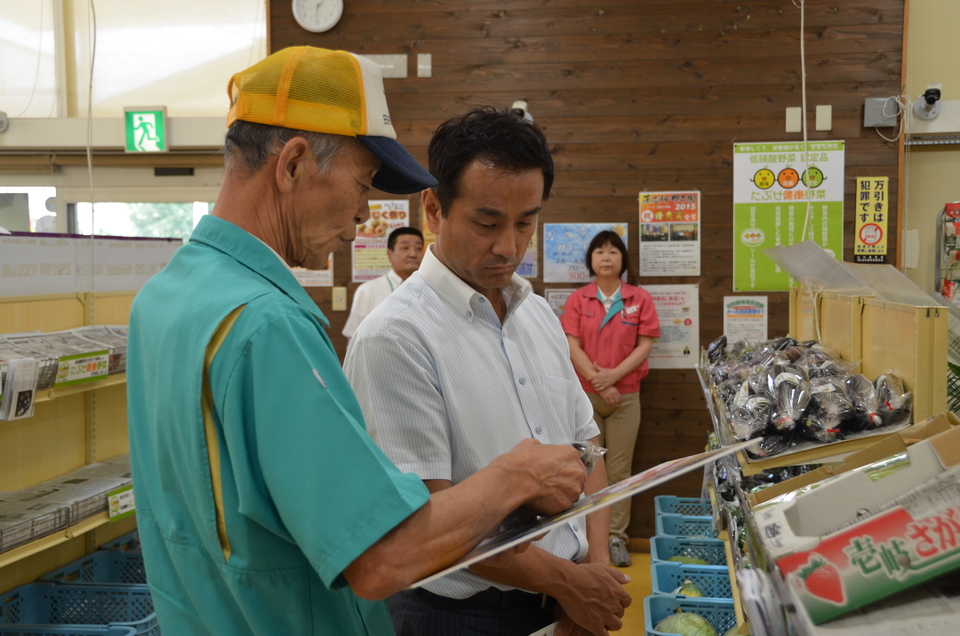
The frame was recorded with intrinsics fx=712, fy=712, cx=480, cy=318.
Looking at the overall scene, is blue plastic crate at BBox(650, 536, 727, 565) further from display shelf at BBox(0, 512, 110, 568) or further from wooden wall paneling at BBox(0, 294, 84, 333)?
wooden wall paneling at BBox(0, 294, 84, 333)

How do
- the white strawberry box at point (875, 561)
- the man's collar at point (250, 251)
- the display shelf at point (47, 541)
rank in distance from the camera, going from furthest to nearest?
the display shelf at point (47, 541), the man's collar at point (250, 251), the white strawberry box at point (875, 561)

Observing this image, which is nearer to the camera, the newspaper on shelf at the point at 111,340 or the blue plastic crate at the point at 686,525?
the newspaper on shelf at the point at 111,340

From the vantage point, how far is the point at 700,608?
8.21 ft

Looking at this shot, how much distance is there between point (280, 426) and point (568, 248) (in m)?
4.20

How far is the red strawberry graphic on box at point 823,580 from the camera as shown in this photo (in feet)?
1.91

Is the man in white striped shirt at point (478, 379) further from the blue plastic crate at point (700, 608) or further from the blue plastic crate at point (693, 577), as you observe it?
the blue plastic crate at point (693, 577)

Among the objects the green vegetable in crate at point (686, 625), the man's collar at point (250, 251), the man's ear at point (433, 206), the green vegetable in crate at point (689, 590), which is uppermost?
the man's ear at point (433, 206)

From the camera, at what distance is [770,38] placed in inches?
179

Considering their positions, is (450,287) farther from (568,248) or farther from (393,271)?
(568,248)

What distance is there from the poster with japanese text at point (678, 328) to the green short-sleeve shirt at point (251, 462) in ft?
13.2

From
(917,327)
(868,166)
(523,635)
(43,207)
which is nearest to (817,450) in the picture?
(917,327)

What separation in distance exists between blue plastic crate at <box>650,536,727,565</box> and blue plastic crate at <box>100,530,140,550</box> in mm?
2321

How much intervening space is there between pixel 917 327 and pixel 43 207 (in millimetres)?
6569

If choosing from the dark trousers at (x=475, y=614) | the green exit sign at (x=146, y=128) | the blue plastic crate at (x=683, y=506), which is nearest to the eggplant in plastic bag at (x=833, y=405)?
the dark trousers at (x=475, y=614)
